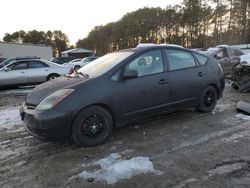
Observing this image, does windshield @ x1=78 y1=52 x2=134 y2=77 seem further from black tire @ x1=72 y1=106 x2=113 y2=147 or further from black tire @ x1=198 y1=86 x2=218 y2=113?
black tire @ x1=198 y1=86 x2=218 y2=113

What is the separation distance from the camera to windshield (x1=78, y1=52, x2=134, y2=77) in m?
6.31

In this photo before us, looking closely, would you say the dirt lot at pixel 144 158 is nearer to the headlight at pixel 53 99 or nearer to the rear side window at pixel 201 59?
the headlight at pixel 53 99

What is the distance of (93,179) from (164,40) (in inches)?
2619

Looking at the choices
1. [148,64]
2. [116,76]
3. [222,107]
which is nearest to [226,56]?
[222,107]

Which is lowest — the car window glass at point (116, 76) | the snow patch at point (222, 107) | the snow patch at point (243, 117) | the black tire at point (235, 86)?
the snow patch at point (243, 117)

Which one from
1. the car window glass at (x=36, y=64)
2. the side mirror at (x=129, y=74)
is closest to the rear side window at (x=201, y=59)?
the side mirror at (x=129, y=74)

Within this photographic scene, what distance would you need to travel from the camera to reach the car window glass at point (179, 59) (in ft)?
23.1

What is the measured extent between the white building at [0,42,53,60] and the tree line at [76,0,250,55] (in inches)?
686

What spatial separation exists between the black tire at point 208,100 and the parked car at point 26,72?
31.5ft

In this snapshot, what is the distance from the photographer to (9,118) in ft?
27.2

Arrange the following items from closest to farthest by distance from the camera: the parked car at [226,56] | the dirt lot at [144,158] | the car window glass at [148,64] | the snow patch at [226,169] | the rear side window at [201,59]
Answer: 1. the dirt lot at [144,158]
2. the snow patch at [226,169]
3. the car window glass at [148,64]
4. the rear side window at [201,59]
5. the parked car at [226,56]

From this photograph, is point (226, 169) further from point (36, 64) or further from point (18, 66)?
point (18, 66)

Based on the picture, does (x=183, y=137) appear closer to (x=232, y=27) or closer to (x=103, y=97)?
(x=103, y=97)

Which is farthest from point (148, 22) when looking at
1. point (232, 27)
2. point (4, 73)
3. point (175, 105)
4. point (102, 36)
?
point (175, 105)
